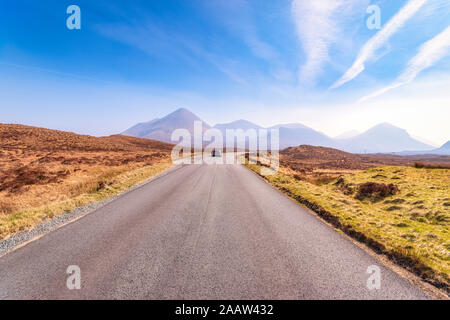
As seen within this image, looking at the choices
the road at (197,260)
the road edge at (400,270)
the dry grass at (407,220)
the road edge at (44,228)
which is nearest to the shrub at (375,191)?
the dry grass at (407,220)

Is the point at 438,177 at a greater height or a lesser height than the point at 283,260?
greater

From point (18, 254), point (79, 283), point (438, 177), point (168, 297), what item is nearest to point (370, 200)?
point (438, 177)

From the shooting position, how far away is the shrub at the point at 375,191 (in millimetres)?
11341

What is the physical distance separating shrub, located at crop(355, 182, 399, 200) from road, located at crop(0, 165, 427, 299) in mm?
6977

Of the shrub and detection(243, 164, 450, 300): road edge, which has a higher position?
the shrub

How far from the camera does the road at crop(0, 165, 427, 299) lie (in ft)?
11.5

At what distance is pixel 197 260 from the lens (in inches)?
176

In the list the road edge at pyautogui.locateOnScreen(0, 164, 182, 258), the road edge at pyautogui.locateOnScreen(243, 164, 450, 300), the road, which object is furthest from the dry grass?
the road edge at pyautogui.locateOnScreen(0, 164, 182, 258)

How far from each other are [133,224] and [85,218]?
227cm

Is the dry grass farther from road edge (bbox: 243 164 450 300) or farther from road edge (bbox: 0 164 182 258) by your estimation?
road edge (bbox: 0 164 182 258)

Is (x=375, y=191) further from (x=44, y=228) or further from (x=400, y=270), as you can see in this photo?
→ (x=44, y=228)

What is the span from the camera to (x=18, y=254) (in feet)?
16.1

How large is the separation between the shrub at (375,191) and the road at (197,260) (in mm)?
6977

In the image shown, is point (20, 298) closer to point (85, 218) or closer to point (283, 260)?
point (85, 218)
